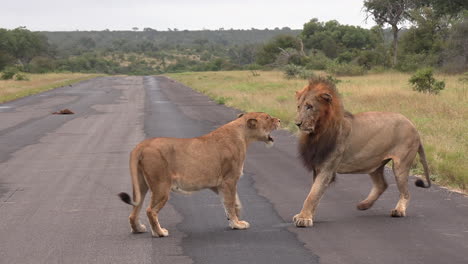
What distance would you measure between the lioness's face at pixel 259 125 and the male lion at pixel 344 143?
40cm

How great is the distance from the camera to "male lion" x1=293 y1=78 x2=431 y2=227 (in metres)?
7.29

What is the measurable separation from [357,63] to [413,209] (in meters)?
51.7

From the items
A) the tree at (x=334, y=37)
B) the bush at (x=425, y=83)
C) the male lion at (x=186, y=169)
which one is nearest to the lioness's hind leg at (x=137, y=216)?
the male lion at (x=186, y=169)

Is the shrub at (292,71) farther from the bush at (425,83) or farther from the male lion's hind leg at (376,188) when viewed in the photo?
the male lion's hind leg at (376,188)

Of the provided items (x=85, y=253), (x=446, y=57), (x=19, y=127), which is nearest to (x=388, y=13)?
(x=446, y=57)

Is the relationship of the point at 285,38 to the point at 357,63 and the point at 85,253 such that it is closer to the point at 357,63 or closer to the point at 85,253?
the point at 357,63

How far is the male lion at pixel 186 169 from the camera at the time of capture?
659cm

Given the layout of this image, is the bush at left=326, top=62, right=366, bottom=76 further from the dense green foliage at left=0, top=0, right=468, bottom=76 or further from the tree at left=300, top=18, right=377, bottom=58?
the tree at left=300, top=18, right=377, bottom=58

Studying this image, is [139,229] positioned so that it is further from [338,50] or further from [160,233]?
[338,50]

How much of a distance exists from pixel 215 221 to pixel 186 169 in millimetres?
1111

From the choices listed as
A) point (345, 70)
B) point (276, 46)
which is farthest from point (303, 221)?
point (276, 46)

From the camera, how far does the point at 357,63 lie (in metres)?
58.7

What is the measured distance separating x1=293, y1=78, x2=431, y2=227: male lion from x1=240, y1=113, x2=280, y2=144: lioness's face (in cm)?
40

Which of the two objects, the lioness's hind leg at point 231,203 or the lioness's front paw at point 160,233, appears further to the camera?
the lioness's hind leg at point 231,203
